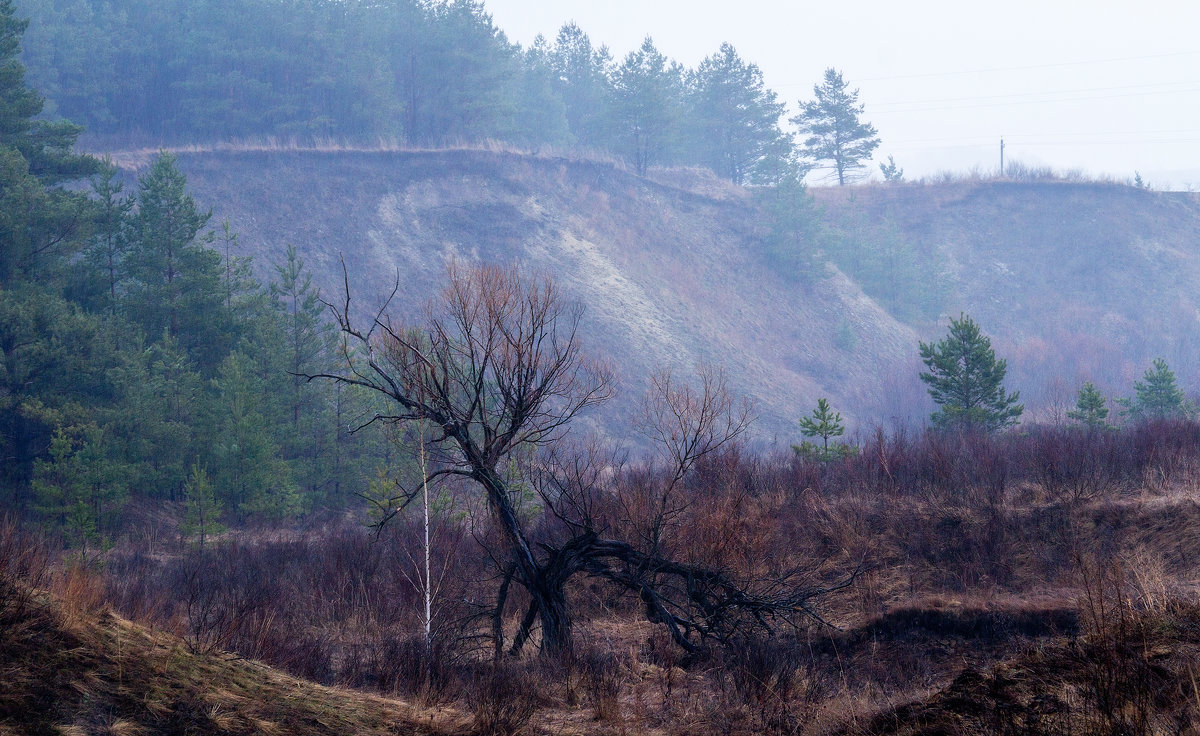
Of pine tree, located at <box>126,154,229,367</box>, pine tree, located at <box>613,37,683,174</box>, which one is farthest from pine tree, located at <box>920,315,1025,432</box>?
pine tree, located at <box>613,37,683,174</box>

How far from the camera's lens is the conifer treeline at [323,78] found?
41.0 meters

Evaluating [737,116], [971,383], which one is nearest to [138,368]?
[971,383]

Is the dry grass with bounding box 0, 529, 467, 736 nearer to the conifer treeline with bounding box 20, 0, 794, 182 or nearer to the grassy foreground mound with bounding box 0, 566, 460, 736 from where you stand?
the grassy foreground mound with bounding box 0, 566, 460, 736

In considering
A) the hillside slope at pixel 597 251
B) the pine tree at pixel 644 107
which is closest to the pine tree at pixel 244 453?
the hillside slope at pixel 597 251

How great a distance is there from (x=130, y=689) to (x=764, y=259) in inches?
1797

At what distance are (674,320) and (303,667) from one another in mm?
34884

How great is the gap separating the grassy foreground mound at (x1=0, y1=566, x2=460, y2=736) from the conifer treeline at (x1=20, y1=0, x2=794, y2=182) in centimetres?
4198

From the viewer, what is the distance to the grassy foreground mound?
205 inches

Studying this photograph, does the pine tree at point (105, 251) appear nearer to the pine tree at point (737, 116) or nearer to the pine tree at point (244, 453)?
the pine tree at point (244, 453)

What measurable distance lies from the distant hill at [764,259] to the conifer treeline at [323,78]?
3450 mm

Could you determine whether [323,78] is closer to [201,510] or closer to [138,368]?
[138,368]

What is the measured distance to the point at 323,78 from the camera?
4350 centimetres

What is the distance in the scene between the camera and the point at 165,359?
2039cm

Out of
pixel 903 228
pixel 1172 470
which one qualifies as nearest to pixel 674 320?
pixel 903 228
